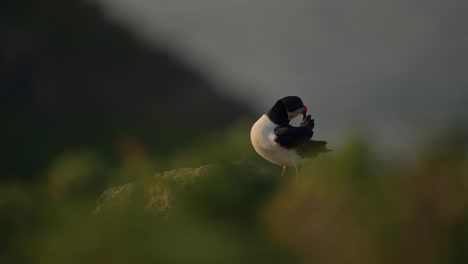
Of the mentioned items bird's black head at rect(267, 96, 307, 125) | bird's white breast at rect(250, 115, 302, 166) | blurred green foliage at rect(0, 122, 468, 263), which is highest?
bird's black head at rect(267, 96, 307, 125)

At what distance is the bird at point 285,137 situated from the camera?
229 inches

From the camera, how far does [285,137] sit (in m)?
5.89

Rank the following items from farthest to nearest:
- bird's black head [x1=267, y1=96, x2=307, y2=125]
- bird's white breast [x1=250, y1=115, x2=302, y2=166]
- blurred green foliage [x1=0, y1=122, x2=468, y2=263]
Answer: bird's black head [x1=267, y1=96, x2=307, y2=125] → bird's white breast [x1=250, y1=115, x2=302, y2=166] → blurred green foliage [x1=0, y1=122, x2=468, y2=263]

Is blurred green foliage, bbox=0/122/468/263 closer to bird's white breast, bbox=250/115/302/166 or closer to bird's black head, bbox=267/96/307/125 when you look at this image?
bird's white breast, bbox=250/115/302/166

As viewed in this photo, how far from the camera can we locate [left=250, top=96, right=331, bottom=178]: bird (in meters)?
5.82

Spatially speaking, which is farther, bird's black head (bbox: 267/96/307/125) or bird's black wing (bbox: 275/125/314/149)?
bird's black head (bbox: 267/96/307/125)

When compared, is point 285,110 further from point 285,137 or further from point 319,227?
point 319,227

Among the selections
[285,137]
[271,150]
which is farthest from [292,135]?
[271,150]

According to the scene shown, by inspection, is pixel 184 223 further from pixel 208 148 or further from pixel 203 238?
pixel 208 148

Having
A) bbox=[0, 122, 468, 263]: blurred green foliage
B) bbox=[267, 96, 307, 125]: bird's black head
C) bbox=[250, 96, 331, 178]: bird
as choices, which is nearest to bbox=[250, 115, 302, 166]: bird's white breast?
bbox=[250, 96, 331, 178]: bird

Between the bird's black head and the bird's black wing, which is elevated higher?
the bird's black head

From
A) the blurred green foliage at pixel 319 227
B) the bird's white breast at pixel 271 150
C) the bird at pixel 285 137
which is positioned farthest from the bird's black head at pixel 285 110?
the blurred green foliage at pixel 319 227

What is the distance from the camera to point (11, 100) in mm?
24828

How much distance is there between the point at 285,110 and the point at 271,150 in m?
0.38
